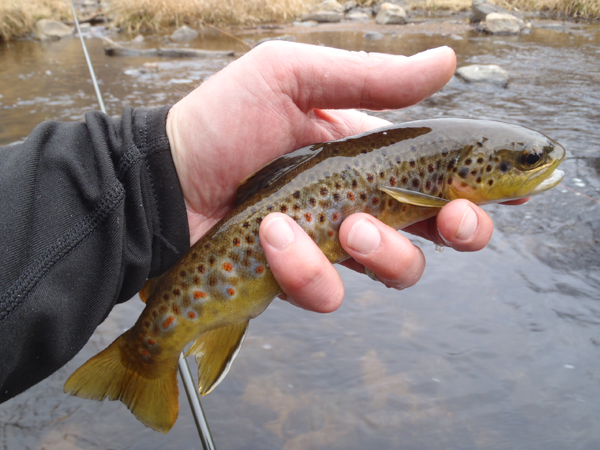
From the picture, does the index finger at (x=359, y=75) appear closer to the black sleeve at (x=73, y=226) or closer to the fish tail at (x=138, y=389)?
the black sleeve at (x=73, y=226)

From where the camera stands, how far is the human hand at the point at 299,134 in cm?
185

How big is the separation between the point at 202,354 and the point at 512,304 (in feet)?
9.79

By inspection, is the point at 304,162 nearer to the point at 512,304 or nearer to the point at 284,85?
the point at 284,85

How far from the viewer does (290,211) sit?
1.86 m

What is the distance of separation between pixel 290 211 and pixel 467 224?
773mm

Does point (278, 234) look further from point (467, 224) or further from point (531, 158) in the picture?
point (531, 158)

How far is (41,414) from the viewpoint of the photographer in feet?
9.62

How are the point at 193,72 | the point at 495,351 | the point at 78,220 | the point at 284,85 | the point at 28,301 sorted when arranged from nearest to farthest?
the point at 28,301
the point at 78,220
the point at 284,85
the point at 495,351
the point at 193,72

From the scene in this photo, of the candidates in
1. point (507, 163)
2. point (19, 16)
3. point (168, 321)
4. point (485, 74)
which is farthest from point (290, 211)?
point (19, 16)

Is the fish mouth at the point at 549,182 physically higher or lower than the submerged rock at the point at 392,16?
higher

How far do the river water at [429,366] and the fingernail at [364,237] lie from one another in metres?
1.60

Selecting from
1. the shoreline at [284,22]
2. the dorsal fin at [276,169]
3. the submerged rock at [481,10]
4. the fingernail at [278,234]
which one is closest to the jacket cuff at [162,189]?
the dorsal fin at [276,169]

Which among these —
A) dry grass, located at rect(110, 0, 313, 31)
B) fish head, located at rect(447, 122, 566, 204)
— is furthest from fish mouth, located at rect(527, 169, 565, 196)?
dry grass, located at rect(110, 0, 313, 31)

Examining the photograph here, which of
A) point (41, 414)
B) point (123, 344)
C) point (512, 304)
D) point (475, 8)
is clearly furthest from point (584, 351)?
point (475, 8)
